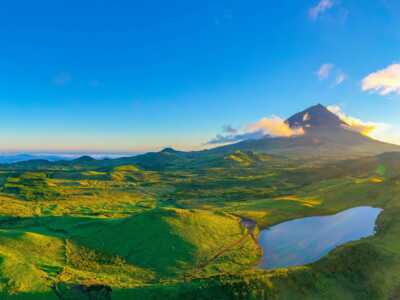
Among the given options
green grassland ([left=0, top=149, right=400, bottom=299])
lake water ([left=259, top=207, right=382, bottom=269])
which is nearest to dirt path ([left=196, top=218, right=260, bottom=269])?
green grassland ([left=0, top=149, right=400, bottom=299])

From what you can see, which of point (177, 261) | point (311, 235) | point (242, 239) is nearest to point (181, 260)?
point (177, 261)

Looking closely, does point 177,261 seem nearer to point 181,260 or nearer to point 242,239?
point 181,260

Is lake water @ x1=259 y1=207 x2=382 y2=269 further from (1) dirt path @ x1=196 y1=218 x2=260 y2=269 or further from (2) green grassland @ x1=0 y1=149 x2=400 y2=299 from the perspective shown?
(2) green grassland @ x1=0 y1=149 x2=400 y2=299

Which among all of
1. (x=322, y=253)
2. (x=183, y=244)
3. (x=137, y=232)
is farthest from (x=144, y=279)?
(x=322, y=253)

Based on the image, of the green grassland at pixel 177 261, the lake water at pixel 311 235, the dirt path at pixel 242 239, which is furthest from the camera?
the lake water at pixel 311 235

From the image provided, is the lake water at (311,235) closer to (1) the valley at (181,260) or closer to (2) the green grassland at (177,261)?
(1) the valley at (181,260)

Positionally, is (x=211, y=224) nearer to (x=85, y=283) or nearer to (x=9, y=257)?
(x=85, y=283)

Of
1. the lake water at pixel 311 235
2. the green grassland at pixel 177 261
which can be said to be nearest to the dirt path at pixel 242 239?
the green grassland at pixel 177 261

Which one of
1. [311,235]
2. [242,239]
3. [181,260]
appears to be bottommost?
[311,235]
